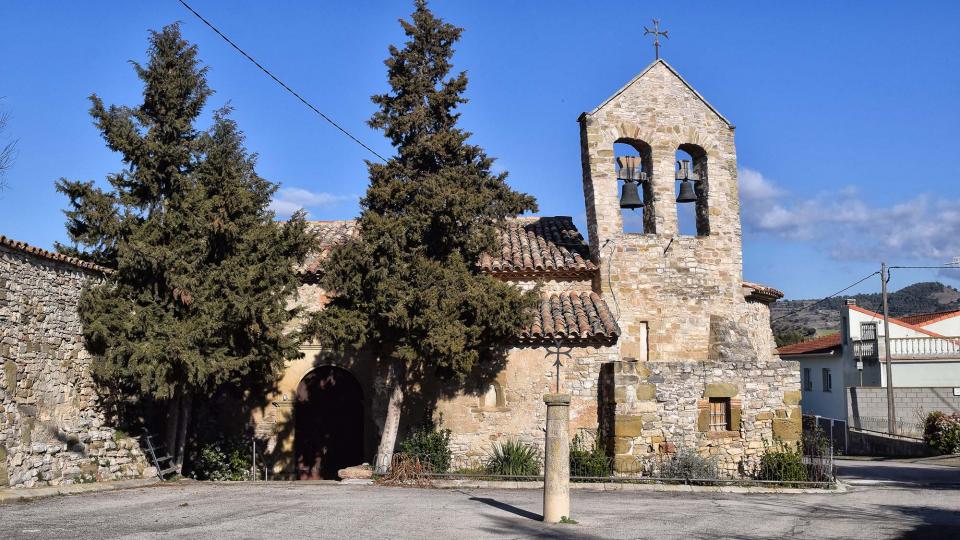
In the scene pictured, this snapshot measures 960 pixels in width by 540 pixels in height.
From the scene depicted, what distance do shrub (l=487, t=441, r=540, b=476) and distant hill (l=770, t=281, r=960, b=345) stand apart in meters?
65.5

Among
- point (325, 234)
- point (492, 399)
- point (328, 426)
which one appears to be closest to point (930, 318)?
point (492, 399)

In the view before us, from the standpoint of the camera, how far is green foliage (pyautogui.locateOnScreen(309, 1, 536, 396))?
49.6 feet

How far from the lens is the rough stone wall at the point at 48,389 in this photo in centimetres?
1257

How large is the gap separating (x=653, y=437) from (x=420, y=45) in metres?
9.30

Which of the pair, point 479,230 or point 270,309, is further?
point 479,230

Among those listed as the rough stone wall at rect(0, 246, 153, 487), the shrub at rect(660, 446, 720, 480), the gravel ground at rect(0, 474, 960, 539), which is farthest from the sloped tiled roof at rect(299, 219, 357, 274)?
the shrub at rect(660, 446, 720, 480)

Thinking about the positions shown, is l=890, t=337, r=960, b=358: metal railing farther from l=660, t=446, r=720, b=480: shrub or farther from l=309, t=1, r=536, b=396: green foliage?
l=309, t=1, r=536, b=396: green foliage

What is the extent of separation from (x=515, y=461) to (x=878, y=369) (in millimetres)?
27053

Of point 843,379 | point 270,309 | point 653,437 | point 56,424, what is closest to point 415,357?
point 270,309

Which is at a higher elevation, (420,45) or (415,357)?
(420,45)

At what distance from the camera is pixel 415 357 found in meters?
15.2

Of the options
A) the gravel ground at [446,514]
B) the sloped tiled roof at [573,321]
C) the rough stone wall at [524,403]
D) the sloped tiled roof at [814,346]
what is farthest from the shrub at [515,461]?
the sloped tiled roof at [814,346]

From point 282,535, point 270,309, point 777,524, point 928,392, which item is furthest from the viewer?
point 928,392

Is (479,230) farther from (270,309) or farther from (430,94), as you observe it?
(270,309)
